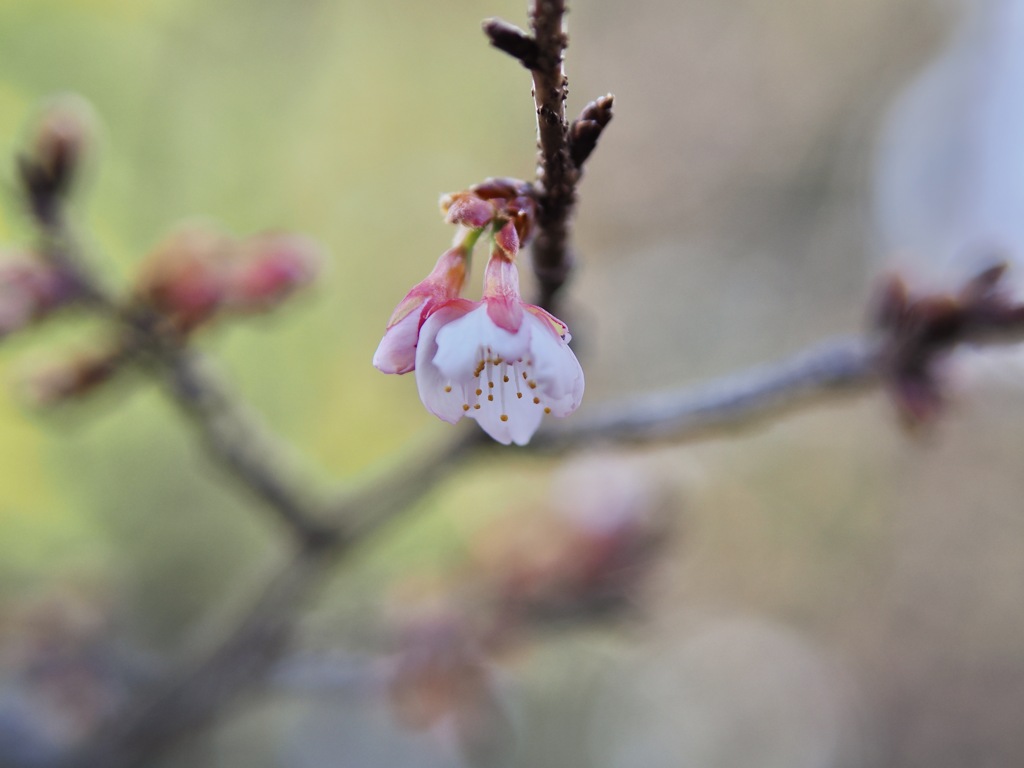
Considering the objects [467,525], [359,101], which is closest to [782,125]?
[359,101]

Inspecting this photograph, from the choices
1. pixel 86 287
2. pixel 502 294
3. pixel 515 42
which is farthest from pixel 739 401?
pixel 86 287

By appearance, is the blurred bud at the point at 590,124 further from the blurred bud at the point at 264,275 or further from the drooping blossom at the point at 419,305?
the blurred bud at the point at 264,275

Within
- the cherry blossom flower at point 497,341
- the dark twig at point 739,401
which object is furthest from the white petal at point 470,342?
the dark twig at point 739,401

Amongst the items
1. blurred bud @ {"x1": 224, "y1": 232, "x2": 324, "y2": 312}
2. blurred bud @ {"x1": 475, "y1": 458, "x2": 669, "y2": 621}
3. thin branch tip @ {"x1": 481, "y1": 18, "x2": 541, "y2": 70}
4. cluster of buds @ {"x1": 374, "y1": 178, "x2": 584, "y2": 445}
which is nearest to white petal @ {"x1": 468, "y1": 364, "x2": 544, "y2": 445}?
cluster of buds @ {"x1": 374, "y1": 178, "x2": 584, "y2": 445}

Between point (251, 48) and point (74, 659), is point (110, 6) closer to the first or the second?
point (251, 48)

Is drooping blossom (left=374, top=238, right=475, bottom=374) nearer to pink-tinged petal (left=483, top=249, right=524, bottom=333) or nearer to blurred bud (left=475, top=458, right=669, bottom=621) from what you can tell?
pink-tinged petal (left=483, top=249, right=524, bottom=333)

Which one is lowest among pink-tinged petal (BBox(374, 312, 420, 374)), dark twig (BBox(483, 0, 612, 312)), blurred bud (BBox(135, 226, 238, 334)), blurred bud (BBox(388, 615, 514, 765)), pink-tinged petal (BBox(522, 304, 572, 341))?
pink-tinged petal (BBox(374, 312, 420, 374))
